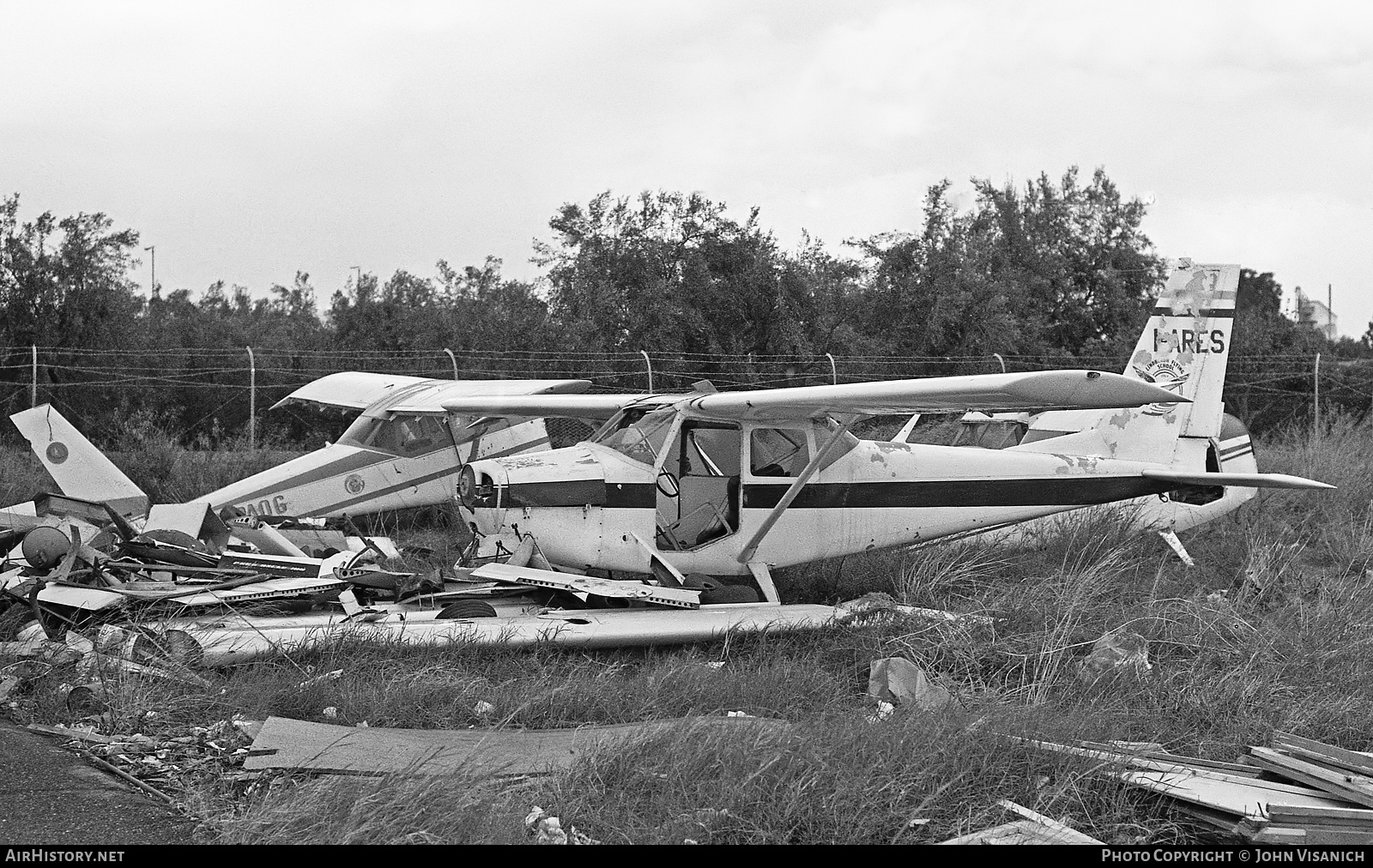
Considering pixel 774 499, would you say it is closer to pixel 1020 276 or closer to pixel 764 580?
pixel 764 580

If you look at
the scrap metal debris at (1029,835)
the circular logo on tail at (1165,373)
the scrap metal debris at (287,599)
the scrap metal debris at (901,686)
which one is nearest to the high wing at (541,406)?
the scrap metal debris at (287,599)

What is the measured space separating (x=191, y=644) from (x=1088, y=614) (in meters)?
5.76

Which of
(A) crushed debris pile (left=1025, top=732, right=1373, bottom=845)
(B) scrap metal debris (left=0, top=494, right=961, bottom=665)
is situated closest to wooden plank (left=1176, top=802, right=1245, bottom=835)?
(A) crushed debris pile (left=1025, top=732, right=1373, bottom=845)

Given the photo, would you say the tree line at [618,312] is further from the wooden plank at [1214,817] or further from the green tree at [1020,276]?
the wooden plank at [1214,817]

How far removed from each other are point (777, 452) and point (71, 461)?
5.79 m

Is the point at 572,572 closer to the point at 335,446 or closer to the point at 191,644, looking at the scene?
the point at 191,644

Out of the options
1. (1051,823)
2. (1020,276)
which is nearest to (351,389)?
(1051,823)

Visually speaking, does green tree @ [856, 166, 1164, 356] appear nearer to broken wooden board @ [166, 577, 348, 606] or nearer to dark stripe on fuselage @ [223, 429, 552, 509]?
dark stripe on fuselage @ [223, 429, 552, 509]

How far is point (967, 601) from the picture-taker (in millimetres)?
8430

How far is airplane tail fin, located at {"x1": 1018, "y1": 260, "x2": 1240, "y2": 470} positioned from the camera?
1144cm

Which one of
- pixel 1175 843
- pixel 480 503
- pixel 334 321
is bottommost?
pixel 1175 843

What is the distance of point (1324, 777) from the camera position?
5035 mm

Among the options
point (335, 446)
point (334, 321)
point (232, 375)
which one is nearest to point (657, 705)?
point (335, 446)
